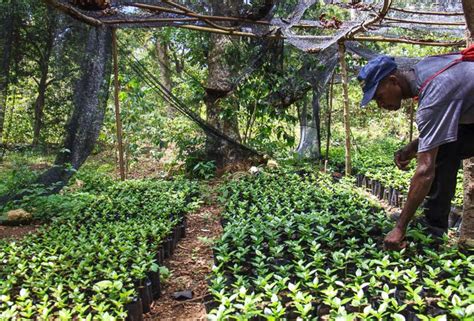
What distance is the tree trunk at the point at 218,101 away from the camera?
260 inches

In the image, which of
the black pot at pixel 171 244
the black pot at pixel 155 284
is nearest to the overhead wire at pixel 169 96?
the black pot at pixel 171 244

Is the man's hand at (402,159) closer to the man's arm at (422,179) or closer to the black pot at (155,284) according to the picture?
the man's arm at (422,179)

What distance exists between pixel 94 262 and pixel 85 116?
2.63 metres

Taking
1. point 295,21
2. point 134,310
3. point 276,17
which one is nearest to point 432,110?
point 134,310

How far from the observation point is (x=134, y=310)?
6.88 ft

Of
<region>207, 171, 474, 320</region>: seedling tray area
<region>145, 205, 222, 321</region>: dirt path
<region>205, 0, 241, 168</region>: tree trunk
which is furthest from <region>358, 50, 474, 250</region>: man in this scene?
<region>205, 0, 241, 168</region>: tree trunk

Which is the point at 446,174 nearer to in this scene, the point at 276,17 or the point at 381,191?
the point at 276,17

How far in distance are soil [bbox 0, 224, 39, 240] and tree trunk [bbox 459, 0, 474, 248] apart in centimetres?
404

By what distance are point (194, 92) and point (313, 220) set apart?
483cm

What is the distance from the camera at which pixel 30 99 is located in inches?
207

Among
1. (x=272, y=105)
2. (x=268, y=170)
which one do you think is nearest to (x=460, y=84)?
(x=268, y=170)

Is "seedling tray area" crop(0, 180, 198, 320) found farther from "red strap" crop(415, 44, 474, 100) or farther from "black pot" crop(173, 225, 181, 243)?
"red strap" crop(415, 44, 474, 100)

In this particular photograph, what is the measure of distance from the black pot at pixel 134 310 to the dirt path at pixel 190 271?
0.84 feet

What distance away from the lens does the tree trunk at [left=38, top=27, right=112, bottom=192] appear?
15.7ft
